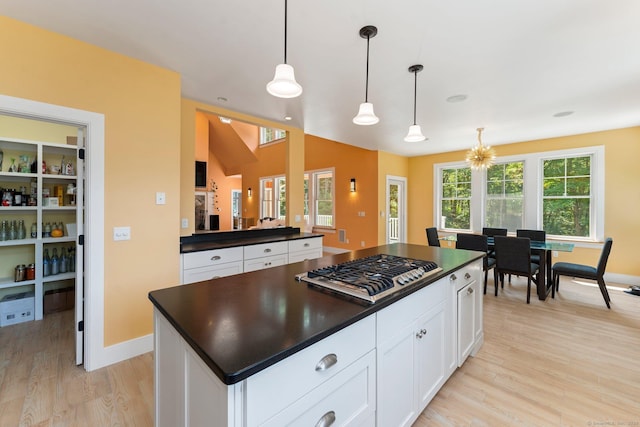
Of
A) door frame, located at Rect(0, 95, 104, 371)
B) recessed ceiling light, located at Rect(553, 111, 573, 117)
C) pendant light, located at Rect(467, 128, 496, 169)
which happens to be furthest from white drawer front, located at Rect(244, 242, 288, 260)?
recessed ceiling light, located at Rect(553, 111, 573, 117)

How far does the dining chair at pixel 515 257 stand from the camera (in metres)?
3.63

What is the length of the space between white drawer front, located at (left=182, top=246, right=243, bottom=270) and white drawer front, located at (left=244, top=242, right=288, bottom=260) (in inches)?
3.7

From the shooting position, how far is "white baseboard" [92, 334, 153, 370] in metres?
2.22

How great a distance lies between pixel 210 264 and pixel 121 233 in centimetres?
82

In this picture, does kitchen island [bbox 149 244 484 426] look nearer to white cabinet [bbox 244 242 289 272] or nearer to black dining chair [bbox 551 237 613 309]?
white cabinet [bbox 244 242 289 272]

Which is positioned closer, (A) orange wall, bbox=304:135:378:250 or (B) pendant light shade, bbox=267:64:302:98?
(B) pendant light shade, bbox=267:64:302:98

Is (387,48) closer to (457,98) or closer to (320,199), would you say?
(457,98)

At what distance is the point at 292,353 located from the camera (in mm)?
839

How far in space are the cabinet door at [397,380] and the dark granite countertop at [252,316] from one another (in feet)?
0.80

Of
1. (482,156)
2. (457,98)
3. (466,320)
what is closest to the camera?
(466,320)

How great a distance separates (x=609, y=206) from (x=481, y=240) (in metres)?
2.70

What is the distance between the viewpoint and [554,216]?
204 inches

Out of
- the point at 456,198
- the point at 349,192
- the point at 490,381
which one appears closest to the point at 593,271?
the point at 490,381

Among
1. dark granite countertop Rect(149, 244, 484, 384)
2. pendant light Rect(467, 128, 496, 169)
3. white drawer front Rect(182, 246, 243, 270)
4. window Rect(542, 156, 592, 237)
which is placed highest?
pendant light Rect(467, 128, 496, 169)
